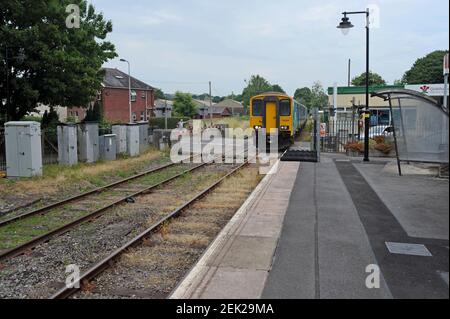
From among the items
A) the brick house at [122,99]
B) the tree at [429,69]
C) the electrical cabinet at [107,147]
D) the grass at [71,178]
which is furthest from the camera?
the tree at [429,69]

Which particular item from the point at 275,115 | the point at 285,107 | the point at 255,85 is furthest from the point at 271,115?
the point at 255,85

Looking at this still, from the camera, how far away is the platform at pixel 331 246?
482cm

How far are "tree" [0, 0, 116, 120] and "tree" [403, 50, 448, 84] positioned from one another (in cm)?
6476

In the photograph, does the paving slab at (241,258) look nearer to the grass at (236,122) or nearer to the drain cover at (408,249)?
the drain cover at (408,249)

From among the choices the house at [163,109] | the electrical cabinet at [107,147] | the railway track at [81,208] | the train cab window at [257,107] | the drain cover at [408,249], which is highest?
the house at [163,109]

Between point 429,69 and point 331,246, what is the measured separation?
253ft

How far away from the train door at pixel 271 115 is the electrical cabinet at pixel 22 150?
12330 mm

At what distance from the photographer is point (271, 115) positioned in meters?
24.2

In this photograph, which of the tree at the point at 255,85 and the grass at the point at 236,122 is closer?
the grass at the point at 236,122

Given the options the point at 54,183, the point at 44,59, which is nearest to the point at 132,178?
the point at 54,183

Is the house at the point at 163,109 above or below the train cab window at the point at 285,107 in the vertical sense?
above

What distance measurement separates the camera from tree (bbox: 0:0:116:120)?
18297 millimetres

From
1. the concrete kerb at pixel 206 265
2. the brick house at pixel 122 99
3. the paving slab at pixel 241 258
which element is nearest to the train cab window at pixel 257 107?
the paving slab at pixel 241 258
